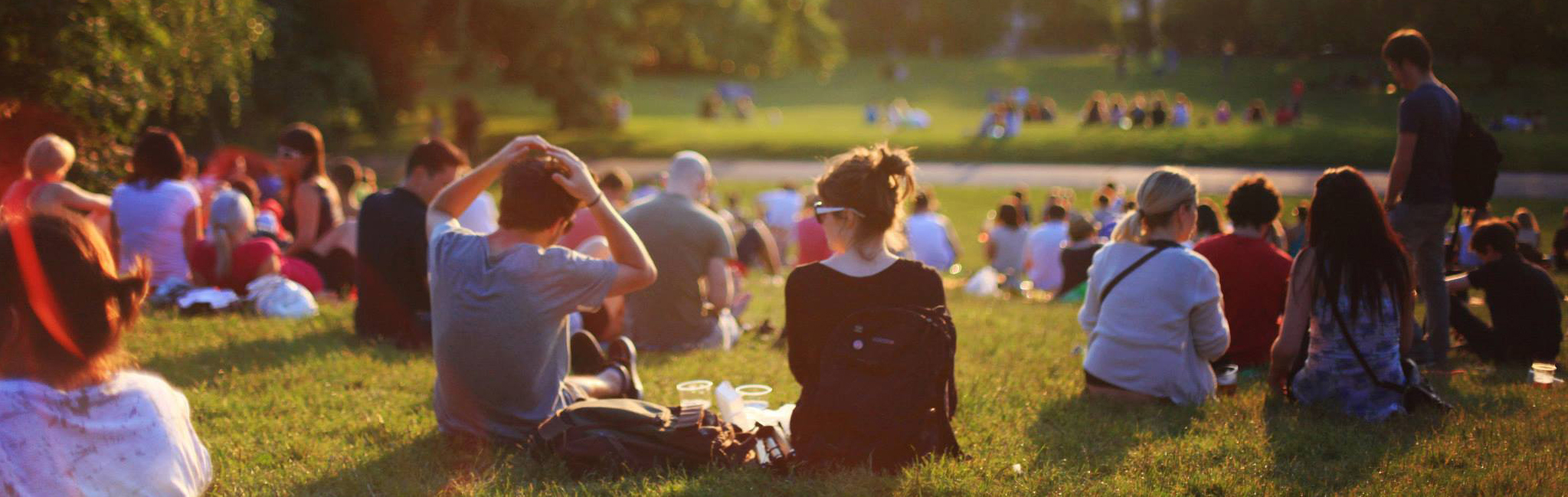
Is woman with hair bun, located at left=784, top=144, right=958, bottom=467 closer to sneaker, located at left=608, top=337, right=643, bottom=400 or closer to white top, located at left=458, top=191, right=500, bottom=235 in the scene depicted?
sneaker, located at left=608, top=337, right=643, bottom=400

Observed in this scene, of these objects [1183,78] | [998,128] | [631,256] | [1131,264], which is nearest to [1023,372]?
[1131,264]

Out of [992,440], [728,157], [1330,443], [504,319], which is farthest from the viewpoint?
[728,157]

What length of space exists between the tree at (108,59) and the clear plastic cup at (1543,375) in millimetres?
11904

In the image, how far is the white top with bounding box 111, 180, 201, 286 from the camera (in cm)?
875

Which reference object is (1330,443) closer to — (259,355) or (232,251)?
(259,355)

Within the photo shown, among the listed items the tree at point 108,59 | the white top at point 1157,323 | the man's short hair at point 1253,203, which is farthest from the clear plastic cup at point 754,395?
the tree at point 108,59

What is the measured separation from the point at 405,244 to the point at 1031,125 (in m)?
32.8

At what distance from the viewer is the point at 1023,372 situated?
7.21 metres

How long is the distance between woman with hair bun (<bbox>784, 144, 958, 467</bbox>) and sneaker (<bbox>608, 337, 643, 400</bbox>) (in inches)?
56.4

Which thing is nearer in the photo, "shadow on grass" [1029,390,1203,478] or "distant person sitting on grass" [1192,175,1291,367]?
"shadow on grass" [1029,390,1203,478]

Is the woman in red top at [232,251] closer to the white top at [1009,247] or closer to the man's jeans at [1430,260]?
the white top at [1009,247]

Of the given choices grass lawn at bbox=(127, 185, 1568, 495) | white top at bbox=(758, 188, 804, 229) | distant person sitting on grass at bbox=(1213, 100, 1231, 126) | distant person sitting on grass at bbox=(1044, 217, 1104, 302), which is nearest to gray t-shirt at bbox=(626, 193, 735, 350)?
grass lawn at bbox=(127, 185, 1568, 495)

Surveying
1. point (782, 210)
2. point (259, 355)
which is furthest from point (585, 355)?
Result: point (782, 210)

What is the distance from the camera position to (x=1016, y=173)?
27141 millimetres
